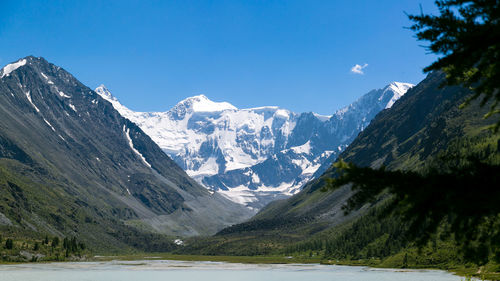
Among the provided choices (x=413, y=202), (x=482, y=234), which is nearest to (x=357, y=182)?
(x=413, y=202)

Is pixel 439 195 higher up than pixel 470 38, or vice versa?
pixel 470 38

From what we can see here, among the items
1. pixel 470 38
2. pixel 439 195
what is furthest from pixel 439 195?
pixel 470 38

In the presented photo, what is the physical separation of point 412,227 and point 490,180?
2547 millimetres

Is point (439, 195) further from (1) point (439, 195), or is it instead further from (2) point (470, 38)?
(2) point (470, 38)

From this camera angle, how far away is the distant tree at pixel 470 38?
13320mm

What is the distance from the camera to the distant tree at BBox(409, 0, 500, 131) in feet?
43.7

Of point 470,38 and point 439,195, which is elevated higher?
point 470,38

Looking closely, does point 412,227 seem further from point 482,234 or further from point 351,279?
point 351,279

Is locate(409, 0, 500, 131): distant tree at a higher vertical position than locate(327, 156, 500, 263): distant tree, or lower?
higher

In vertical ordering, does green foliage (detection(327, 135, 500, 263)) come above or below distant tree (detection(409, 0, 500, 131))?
below

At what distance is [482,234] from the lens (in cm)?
1502

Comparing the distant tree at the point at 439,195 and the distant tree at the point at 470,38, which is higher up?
the distant tree at the point at 470,38

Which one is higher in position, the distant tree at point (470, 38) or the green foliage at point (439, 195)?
the distant tree at point (470, 38)

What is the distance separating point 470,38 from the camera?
43.3 ft
